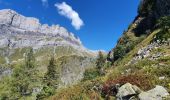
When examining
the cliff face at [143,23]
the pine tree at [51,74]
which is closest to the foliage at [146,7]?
the cliff face at [143,23]

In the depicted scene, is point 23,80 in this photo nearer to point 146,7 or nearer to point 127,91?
point 127,91

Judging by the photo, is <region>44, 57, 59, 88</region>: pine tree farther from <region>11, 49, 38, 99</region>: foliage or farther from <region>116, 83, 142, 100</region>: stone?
<region>116, 83, 142, 100</region>: stone

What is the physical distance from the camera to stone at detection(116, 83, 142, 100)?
1758 cm

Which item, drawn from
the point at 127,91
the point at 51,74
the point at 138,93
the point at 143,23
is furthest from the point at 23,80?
the point at 138,93

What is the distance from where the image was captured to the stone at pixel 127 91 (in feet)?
57.7

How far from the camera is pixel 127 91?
17797mm

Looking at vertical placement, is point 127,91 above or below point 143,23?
below

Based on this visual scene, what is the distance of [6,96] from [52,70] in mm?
20887

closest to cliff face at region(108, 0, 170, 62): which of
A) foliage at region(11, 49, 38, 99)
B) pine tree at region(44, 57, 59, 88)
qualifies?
pine tree at region(44, 57, 59, 88)

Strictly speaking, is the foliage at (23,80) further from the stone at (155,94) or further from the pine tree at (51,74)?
the stone at (155,94)

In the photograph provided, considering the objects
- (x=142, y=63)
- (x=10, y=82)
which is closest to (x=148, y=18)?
(x=10, y=82)

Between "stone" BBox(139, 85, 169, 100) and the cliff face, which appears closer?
"stone" BBox(139, 85, 169, 100)

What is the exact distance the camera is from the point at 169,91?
55.8 ft

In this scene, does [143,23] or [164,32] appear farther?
[143,23]
